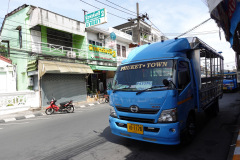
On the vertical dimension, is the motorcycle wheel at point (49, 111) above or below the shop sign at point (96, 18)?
below

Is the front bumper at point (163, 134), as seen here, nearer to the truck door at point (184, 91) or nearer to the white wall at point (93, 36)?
the truck door at point (184, 91)

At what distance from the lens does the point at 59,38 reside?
14984mm

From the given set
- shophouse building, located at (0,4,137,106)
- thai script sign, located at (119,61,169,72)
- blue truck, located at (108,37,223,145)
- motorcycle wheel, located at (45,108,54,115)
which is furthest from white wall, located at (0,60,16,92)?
thai script sign, located at (119,61,169,72)

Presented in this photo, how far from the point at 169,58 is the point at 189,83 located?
868 mm

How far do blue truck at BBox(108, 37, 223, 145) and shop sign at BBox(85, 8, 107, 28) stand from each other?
35.4ft

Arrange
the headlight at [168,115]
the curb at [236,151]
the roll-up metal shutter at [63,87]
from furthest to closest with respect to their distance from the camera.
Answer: the roll-up metal shutter at [63,87] → the headlight at [168,115] → the curb at [236,151]

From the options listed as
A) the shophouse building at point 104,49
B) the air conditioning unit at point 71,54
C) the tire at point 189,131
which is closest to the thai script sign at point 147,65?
the tire at point 189,131

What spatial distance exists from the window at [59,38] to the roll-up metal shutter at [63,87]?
325cm

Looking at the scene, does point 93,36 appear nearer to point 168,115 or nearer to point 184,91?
point 184,91

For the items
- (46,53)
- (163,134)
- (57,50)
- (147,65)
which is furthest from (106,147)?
(57,50)

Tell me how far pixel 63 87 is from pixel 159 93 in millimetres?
12167

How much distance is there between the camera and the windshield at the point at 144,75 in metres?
3.61

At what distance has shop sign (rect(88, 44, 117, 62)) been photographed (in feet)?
53.8

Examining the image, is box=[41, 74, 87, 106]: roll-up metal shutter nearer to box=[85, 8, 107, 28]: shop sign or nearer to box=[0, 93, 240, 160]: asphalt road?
box=[85, 8, 107, 28]: shop sign
